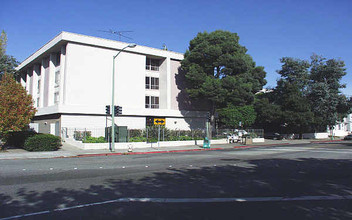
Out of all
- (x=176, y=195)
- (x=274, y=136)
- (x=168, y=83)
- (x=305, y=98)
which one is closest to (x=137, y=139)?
(x=168, y=83)

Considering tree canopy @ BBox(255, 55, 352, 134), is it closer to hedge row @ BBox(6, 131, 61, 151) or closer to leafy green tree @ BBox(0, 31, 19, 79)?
hedge row @ BBox(6, 131, 61, 151)

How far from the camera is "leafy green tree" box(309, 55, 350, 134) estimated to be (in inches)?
1793

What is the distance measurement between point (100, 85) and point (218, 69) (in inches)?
645

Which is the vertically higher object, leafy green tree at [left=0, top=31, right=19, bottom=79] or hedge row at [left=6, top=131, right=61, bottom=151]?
leafy green tree at [left=0, top=31, right=19, bottom=79]

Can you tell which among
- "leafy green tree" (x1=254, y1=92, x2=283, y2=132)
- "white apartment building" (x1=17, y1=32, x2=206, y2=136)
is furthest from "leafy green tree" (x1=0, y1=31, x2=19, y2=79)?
"leafy green tree" (x1=254, y1=92, x2=283, y2=132)

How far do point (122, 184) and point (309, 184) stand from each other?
18.8 ft

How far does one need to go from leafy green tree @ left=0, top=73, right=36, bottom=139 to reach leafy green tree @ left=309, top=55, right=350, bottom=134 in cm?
4262

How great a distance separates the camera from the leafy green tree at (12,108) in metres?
18.7

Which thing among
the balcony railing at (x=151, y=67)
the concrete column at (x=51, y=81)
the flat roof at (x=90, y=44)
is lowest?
the concrete column at (x=51, y=81)

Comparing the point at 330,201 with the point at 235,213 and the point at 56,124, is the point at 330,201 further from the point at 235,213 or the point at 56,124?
the point at 56,124

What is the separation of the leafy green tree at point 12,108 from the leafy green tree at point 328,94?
140 feet

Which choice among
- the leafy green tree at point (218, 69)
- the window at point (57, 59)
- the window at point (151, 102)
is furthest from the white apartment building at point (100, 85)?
the leafy green tree at point (218, 69)

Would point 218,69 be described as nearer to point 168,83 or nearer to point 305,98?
point 168,83

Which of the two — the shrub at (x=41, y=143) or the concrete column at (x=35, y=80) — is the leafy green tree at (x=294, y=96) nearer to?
the shrub at (x=41, y=143)
